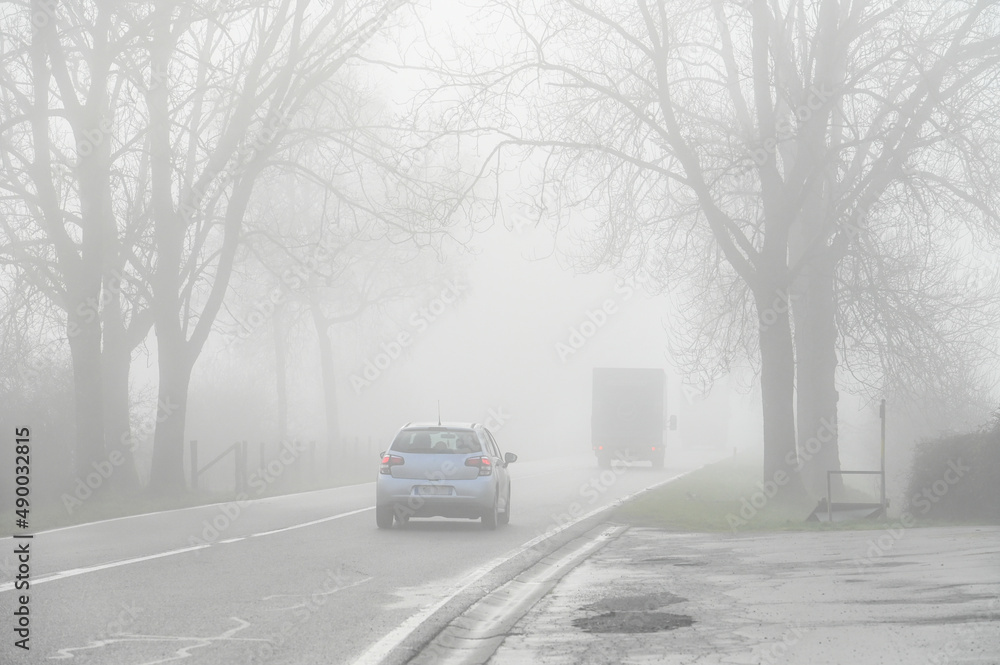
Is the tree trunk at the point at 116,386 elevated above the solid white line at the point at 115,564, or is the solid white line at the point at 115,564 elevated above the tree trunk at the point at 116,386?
the tree trunk at the point at 116,386

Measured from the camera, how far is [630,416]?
155ft

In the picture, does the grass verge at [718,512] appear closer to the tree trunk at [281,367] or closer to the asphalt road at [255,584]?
the asphalt road at [255,584]

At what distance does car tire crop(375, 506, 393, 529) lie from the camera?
17.4 metres

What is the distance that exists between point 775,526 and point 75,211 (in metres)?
17.5

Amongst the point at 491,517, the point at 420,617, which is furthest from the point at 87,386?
the point at 420,617

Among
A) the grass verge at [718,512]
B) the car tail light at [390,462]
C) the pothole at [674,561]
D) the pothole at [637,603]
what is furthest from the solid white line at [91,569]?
the grass verge at [718,512]

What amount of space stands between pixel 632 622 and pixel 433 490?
347 inches

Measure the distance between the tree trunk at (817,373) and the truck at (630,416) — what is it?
68.4ft

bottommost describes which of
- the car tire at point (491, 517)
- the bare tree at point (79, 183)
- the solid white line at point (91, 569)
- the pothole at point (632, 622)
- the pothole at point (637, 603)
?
the car tire at point (491, 517)

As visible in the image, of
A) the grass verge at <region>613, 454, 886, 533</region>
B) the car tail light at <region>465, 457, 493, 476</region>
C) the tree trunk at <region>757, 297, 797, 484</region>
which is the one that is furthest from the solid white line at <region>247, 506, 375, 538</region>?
the tree trunk at <region>757, 297, 797, 484</region>

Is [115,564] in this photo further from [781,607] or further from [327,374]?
[327,374]

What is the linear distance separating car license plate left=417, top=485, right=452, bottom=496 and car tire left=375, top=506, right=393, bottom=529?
1.75 feet

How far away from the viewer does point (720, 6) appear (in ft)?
74.9

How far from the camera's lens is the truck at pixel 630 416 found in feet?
154
